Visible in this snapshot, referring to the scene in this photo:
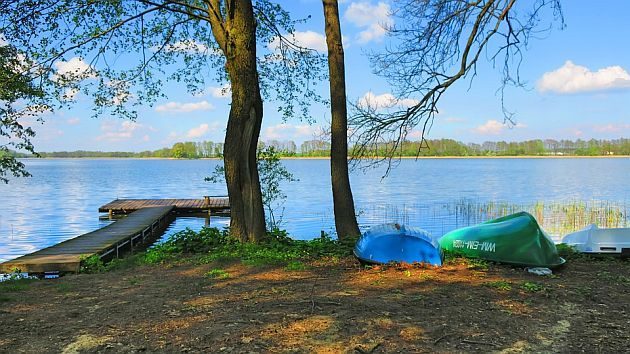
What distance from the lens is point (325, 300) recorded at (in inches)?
179

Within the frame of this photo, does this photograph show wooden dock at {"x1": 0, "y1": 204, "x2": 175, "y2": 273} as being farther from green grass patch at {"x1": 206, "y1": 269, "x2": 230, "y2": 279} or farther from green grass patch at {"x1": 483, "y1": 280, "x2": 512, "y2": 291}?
green grass patch at {"x1": 483, "y1": 280, "x2": 512, "y2": 291}

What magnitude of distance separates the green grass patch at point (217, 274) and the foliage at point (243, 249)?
0.53 m

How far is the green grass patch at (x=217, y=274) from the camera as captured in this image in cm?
581

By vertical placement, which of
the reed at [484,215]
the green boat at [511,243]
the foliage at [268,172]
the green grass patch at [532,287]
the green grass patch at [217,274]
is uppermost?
the foliage at [268,172]

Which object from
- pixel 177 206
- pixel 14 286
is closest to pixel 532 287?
pixel 14 286

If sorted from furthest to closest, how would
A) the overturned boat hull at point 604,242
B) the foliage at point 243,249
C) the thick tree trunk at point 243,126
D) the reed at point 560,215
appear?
1. the reed at point 560,215
2. the thick tree trunk at point 243,126
3. the overturned boat hull at point 604,242
4. the foliage at point 243,249

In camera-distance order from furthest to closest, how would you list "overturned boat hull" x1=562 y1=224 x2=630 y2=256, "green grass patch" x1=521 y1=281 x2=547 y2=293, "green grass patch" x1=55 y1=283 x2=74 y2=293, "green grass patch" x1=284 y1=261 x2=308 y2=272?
"overturned boat hull" x1=562 y1=224 x2=630 y2=256 → "green grass patch" x1=284 y1=261 x2=308 y2=272 → "green grass patch" x1=55 y1=283 x2=74 y2=293 → "green grass patch" x1=521 y1=281 x2=547 y2=293

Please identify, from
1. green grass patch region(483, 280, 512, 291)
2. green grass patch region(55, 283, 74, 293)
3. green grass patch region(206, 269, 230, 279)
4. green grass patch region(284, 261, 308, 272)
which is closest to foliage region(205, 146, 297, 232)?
green grass patch region(284, 261, 308, 272)

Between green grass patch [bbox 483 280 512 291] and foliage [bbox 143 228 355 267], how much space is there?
2330mm

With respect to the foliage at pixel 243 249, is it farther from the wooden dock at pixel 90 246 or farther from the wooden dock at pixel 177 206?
the wooden dock at pixel 177 206

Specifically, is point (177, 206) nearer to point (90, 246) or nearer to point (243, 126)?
point (90, 246)

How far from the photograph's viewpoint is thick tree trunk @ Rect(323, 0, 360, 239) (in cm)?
881

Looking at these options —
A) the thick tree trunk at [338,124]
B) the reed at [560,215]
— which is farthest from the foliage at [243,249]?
the reed at [560,215]

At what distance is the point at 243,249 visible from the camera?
24.8 feet
